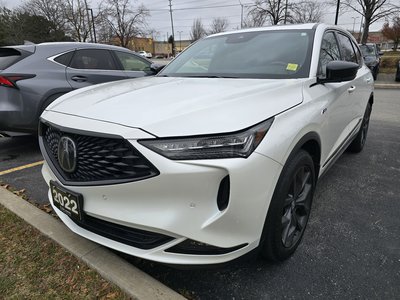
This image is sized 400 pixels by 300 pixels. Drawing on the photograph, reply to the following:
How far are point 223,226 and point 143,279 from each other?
695 mm

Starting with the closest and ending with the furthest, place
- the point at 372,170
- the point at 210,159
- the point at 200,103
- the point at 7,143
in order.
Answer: the point at 210,159, the point at 200,103, the point at 372,170, the point at 7,143

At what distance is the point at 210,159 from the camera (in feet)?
5.27

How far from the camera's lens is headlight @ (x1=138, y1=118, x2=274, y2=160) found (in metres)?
1.62

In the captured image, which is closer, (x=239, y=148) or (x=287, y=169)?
(x=239, y=148)

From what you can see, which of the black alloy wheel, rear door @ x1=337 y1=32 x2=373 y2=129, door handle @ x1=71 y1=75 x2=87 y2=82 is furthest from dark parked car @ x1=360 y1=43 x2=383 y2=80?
the black alloy wheel

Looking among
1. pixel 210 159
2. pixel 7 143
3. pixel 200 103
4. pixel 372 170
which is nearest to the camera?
pixel 210 159

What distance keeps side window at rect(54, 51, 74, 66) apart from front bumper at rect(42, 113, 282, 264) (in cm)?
337

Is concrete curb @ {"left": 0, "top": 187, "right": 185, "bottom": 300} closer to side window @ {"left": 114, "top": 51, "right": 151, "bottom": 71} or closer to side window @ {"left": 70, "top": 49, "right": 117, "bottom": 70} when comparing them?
side window @ {"left": 70, "top": 49, "right": 117, "bottom": 70}

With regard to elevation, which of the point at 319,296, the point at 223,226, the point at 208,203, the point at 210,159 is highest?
the point at 210,159

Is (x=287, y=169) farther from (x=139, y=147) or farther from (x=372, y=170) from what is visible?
(x=372, y=170)

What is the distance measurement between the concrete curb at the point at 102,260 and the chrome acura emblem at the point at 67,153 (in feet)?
2.12

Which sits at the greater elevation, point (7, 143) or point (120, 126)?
point (120, 126)

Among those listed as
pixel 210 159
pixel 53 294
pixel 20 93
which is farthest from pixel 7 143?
pixel 210 159

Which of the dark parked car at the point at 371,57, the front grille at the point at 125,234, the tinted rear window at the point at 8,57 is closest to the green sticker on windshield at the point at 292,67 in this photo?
the front grille at the point at 125,234
